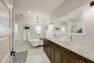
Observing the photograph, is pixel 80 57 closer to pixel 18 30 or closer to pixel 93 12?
pixel 93 12

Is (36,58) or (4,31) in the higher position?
(4,31)

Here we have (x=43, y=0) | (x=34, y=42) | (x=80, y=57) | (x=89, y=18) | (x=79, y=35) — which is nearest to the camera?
Result: (x=80, y=57)

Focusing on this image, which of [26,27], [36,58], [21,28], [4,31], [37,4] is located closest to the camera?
[4,31]

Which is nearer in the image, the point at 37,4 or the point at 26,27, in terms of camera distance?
the point at 37,4

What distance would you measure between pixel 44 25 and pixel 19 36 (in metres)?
2.58

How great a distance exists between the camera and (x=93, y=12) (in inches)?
69.2

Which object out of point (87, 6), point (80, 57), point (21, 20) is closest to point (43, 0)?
point (87, 6)

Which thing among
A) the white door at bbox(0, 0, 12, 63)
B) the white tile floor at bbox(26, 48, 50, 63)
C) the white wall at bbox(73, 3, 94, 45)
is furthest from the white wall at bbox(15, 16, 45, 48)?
the white door at bbox(0, 0, 12, 63)

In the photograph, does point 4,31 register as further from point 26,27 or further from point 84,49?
point 26,27

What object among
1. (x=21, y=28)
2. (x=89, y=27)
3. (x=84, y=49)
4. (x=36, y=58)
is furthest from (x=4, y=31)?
(x=21, y=28)

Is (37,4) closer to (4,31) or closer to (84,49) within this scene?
(84,49)

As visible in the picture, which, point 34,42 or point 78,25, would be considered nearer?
point 78,25

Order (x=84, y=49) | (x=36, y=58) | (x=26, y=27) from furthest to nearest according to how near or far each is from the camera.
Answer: (x=26, y=27)
(x=36, y=58)
(x=84, y=49)

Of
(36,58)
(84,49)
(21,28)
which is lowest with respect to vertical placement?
(36,58)
